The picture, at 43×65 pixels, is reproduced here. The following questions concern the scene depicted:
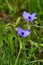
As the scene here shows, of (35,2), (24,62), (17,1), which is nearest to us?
(24,62)

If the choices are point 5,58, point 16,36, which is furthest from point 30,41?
point 5,58

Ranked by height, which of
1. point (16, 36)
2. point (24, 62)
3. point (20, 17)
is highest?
point (20, 17)

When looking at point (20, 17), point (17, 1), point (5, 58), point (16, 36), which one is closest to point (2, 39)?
point (16, 36)

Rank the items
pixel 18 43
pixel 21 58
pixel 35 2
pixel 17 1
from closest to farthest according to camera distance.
A: pixel 21 58, pixel 18 43, pixel 35 2, pixel 17 1

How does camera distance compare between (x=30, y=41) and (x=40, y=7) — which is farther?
(x=40, y=7)

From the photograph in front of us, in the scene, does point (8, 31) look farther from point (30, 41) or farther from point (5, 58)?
point (5, 58)

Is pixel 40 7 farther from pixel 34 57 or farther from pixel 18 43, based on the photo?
pixel 34 57

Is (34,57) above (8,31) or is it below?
below
